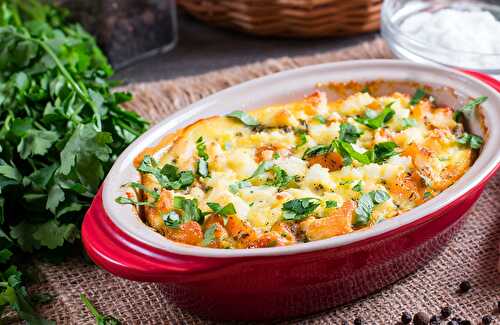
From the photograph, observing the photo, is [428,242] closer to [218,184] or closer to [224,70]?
[218,184]

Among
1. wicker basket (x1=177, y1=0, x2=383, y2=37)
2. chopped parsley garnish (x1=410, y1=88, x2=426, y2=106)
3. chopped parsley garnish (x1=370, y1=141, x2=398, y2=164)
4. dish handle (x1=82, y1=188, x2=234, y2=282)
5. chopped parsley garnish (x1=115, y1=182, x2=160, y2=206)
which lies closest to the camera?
dish handle (x1=82, y1=188, x2=234, y2=282)

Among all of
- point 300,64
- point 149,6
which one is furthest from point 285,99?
point 149,6

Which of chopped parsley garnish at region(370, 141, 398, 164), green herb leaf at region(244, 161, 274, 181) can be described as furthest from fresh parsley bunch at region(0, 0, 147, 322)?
chopped parsley garnish at region(370, 141, 398, 164)

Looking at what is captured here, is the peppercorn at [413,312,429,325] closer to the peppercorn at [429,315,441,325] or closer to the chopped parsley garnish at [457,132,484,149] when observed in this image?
the peppercorn at [429,315,441,325]

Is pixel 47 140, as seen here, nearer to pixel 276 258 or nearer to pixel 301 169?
pixel 301 169

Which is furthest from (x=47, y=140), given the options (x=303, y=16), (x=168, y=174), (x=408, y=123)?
(x=303, y=16)

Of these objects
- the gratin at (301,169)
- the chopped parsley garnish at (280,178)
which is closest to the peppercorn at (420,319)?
the gratin at (301,169)

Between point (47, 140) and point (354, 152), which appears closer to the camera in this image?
point (354, 152)
